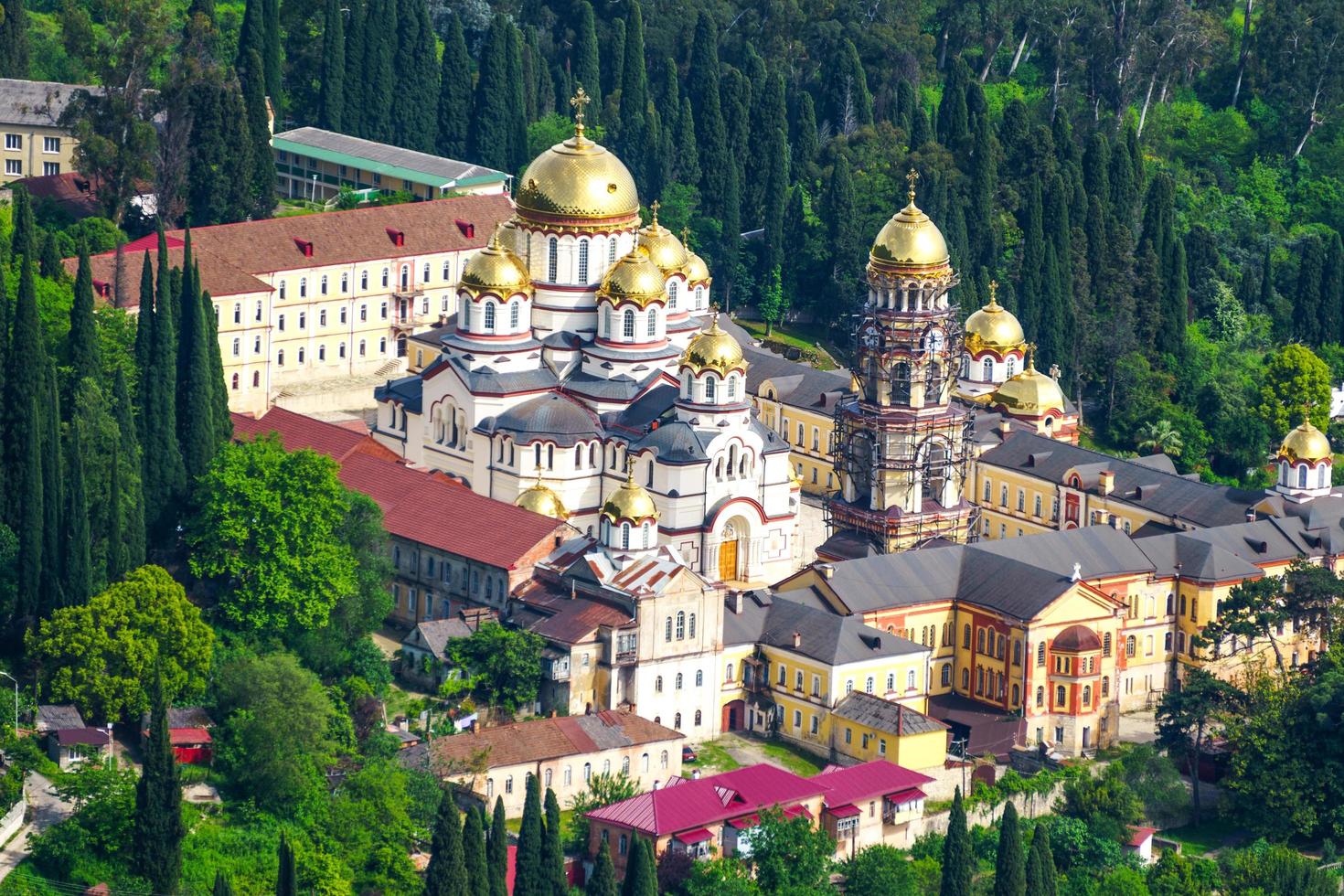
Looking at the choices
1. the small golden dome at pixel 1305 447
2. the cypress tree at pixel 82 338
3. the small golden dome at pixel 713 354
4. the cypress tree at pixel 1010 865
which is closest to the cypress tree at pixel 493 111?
the small golden dome at pixel 713 354

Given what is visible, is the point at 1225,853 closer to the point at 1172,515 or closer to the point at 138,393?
the point at 1172,515

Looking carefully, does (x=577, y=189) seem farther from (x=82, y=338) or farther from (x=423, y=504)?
(x=82, y=338)

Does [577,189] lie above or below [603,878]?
above

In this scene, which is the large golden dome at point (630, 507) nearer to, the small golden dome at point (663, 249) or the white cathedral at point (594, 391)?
the white cathedral at point (594, 391)

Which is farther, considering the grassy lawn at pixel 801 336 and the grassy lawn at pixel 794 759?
the grassy lawn at pixel 801 336

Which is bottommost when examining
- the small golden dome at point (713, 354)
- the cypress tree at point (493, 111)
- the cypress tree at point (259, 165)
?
the small golden dome at point (713, 354)

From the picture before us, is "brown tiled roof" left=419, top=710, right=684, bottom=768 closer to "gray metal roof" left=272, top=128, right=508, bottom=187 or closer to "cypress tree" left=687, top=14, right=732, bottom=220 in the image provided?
"gray metal roof" left=272, top=128, right=508, bottom=187

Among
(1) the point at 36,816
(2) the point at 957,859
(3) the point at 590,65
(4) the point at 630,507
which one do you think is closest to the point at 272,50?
(3) the point at 590,65
